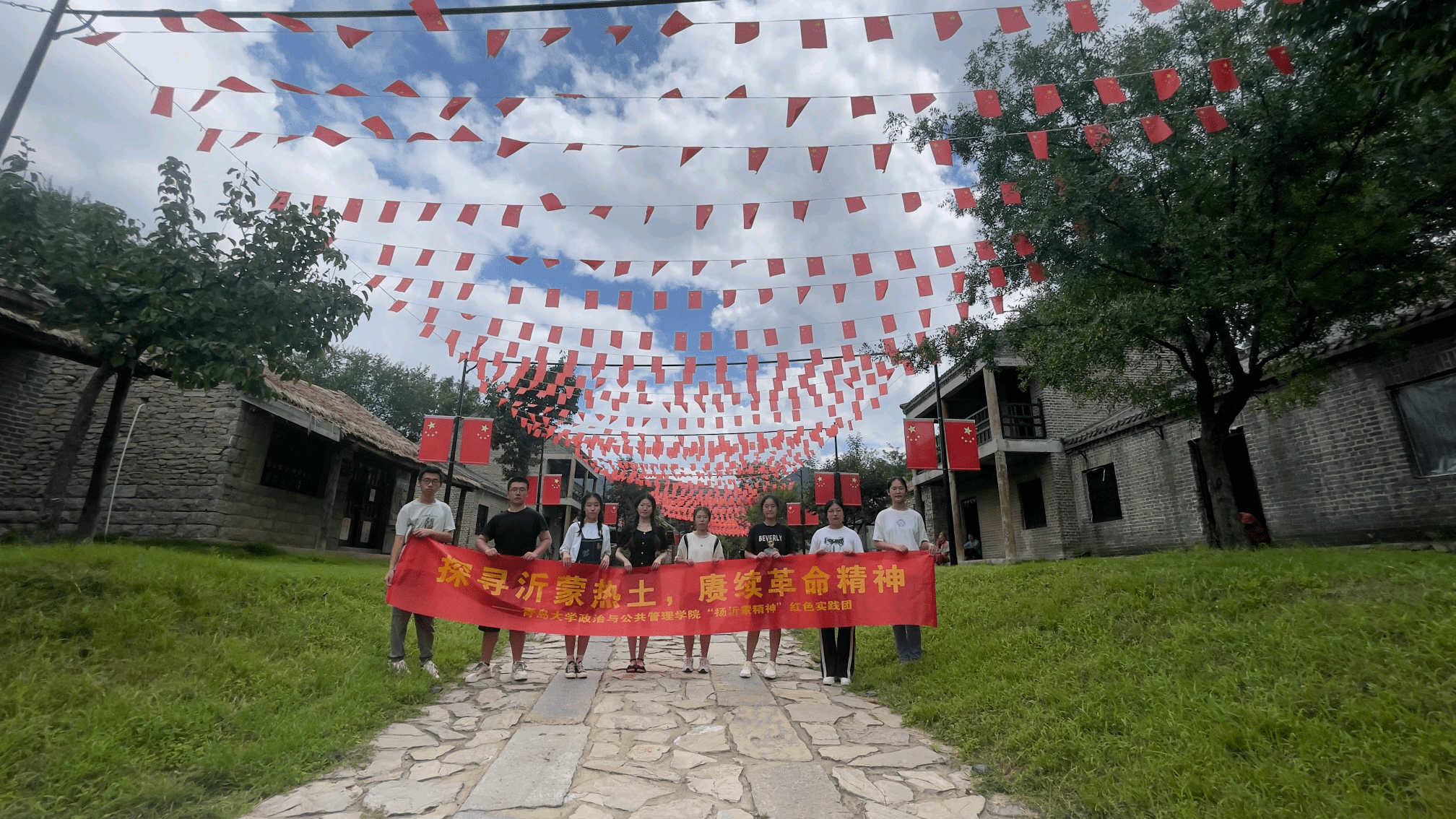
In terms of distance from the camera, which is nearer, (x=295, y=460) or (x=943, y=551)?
(x=295, y=460)

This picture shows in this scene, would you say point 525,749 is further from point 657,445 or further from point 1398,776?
point 657,445

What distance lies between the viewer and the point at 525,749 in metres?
3.69

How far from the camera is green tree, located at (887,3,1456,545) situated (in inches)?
230

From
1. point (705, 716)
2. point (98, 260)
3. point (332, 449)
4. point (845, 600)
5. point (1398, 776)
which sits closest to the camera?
point (1398, 776)

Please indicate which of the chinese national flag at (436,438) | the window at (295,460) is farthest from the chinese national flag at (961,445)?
the window at (295,460)

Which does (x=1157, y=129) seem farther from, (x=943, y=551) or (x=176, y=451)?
(x=176, y=451)

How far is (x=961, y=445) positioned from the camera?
12773 mm

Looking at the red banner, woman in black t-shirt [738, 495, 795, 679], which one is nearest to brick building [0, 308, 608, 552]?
the red banner

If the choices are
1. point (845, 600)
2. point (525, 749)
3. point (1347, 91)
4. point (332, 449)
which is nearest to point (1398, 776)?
point (845, 600)

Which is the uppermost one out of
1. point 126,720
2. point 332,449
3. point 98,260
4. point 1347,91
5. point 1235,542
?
point 1347,91

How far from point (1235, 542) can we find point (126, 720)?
9461mm

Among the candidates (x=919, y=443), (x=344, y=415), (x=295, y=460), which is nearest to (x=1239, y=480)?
(x=919, y=443)

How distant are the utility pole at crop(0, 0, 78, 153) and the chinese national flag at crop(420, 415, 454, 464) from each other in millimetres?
7532

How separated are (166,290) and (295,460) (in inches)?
240
